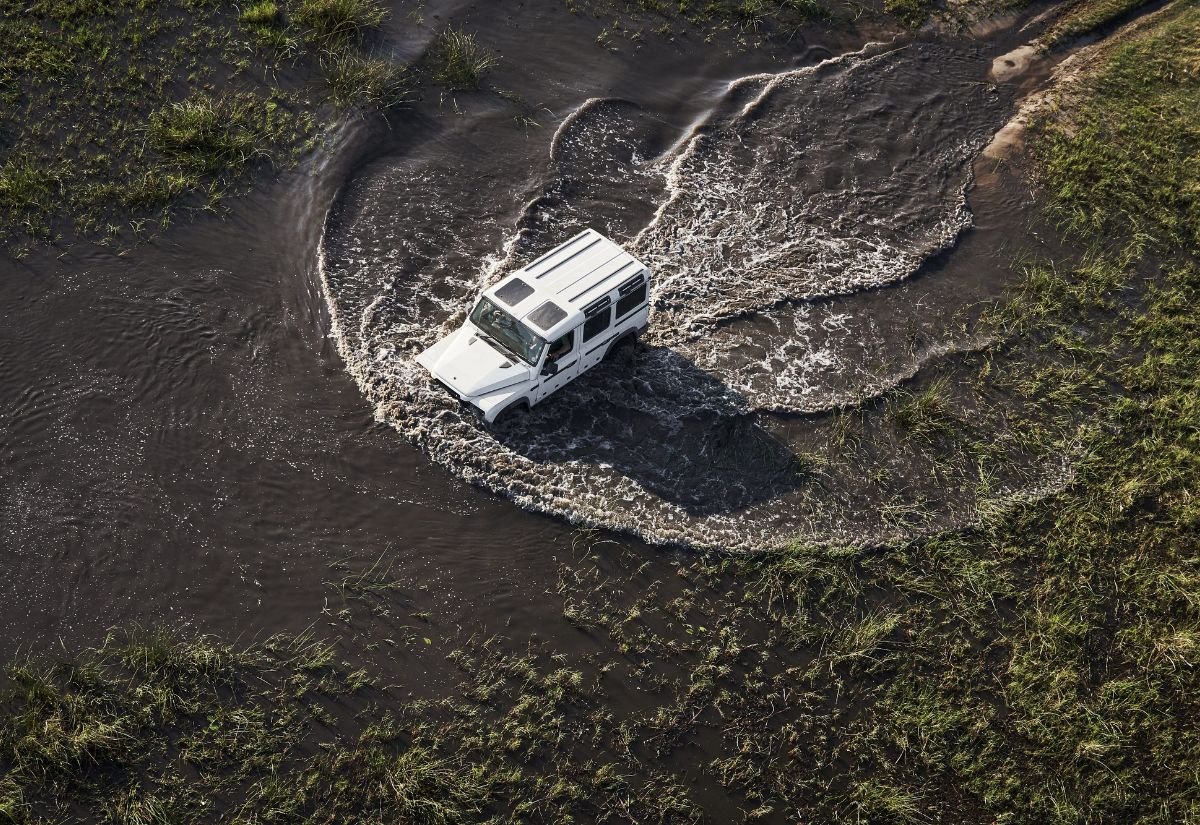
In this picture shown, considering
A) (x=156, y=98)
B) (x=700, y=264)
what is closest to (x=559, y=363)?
(x=700, y=264)

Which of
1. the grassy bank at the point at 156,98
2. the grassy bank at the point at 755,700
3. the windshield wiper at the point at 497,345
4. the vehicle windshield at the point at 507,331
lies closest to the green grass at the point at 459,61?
the grassy bank at the point at 156,98

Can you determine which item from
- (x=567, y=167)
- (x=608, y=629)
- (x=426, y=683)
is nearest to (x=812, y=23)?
(x=567, y=167)

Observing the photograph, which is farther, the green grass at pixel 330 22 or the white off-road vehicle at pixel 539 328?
the green grass at pixel 330 22

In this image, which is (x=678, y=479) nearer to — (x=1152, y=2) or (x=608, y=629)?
(x=608, y=629)

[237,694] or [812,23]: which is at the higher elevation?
[812,23]

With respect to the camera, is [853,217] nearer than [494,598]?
No

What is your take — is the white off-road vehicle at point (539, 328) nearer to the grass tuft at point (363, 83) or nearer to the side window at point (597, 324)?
the side window at point (597, 324)

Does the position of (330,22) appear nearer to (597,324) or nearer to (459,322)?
(459,322)
